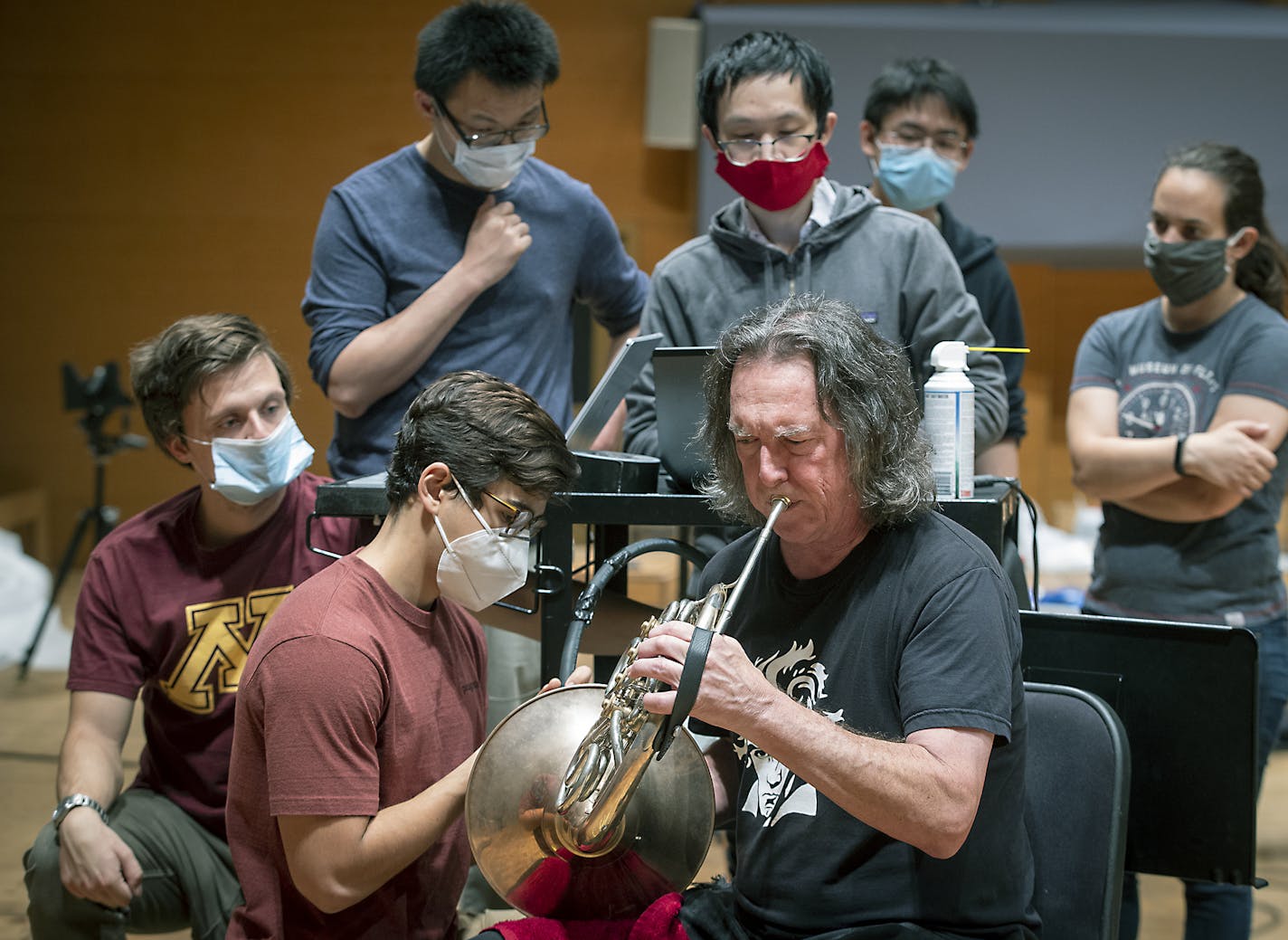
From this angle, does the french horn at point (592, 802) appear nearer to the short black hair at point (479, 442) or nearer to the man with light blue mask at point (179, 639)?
the short black hair at point (479, 442)

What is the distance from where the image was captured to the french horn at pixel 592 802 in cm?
140

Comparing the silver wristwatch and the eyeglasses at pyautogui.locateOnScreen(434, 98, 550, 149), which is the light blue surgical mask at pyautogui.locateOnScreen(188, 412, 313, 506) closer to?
the silver wristwatch

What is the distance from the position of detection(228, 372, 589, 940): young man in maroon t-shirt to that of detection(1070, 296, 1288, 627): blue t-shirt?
1279mm

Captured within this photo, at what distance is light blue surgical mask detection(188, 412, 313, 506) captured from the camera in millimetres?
1980

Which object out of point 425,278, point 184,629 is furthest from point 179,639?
point 425,278

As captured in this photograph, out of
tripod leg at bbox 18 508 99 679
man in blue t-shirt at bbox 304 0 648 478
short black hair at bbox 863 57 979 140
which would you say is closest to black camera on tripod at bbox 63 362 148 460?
tripod leg at bbox 18 508 99 679

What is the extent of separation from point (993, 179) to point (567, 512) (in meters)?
3.86

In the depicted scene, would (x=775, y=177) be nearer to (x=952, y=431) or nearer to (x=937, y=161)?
(x=952, y=431)

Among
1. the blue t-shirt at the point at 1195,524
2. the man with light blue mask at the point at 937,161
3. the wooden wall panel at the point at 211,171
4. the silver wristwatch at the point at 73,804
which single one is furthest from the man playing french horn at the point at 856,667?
the wooden wall panel at the point at 211,171

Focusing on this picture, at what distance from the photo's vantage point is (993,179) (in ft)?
17.0

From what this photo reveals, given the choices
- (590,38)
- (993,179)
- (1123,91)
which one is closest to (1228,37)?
(1123,91)

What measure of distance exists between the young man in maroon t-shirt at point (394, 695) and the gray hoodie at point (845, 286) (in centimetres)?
46

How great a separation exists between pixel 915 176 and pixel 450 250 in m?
1.00

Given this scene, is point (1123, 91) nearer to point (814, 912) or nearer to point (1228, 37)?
point (1228, 37)
